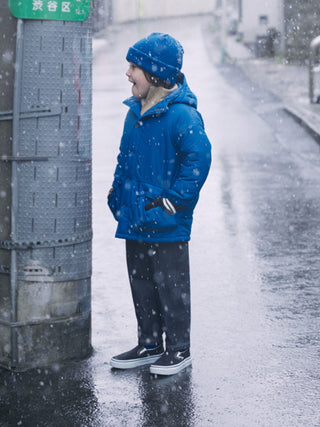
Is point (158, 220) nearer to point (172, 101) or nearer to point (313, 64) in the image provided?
point (172, 101)

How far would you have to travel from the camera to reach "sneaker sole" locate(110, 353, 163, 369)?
5004mm

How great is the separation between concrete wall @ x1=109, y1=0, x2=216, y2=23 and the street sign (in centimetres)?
6262

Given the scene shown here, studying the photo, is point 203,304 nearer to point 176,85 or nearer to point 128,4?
point 176,85

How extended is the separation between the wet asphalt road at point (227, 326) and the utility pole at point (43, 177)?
255mm

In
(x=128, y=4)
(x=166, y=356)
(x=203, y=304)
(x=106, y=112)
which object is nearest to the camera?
(x=166, y=356)

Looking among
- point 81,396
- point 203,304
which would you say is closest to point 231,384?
point 81,396

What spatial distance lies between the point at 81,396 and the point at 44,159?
124 centimetres

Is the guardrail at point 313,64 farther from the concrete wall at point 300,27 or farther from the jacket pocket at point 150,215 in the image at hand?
the jacket pocket at point 150,215

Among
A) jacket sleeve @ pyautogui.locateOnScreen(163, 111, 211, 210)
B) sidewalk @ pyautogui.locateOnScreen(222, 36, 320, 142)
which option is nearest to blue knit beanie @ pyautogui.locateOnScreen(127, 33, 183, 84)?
jacket sleeve @ pyautogui.locateOnScreen(163, 111, 211, 210)

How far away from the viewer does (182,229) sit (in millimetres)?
4801

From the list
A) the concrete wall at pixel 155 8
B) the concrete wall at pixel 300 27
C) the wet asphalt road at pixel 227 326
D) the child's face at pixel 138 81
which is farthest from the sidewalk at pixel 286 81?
the concrete wall at pixel 155 8

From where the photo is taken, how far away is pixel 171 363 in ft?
16.2

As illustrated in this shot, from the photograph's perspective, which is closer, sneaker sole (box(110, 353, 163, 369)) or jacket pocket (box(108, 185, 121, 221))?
jacket pocket (box(108, 185, 121, 221))

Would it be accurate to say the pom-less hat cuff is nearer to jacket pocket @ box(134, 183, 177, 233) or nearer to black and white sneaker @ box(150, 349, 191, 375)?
jacket pocket @ box(134, 183, 177, 233)
